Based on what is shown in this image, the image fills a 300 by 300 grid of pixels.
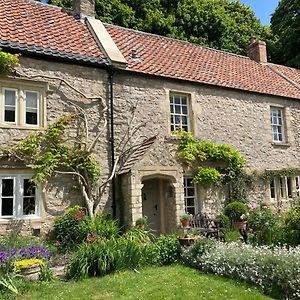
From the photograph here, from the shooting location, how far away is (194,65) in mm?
17156

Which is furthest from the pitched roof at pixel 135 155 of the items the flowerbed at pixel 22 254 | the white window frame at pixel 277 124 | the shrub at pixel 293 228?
the white window frame at pixel 277 124

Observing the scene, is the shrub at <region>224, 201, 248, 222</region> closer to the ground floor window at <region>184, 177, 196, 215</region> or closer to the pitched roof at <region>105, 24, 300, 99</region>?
the ground floor window at <region>184, 177, 196, 215</region>

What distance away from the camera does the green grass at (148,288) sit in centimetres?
723

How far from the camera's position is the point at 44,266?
8.53 m

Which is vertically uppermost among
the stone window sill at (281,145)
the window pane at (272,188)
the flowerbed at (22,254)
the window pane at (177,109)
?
the window pane at (177,109)

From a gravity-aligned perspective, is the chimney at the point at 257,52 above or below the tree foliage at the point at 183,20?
below

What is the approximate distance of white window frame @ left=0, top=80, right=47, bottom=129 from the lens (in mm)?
11477

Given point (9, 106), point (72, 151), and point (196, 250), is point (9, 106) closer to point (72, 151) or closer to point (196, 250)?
point (72, 151)

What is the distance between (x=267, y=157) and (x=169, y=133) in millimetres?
5847

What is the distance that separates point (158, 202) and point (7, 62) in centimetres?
746

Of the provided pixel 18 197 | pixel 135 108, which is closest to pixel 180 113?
pixel 135 108

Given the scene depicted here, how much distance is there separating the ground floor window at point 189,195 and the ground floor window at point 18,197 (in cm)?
591

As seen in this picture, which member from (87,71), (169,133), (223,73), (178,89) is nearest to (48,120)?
(87,71)

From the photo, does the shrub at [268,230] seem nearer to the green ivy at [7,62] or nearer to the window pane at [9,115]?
the window pane at [9,115]
